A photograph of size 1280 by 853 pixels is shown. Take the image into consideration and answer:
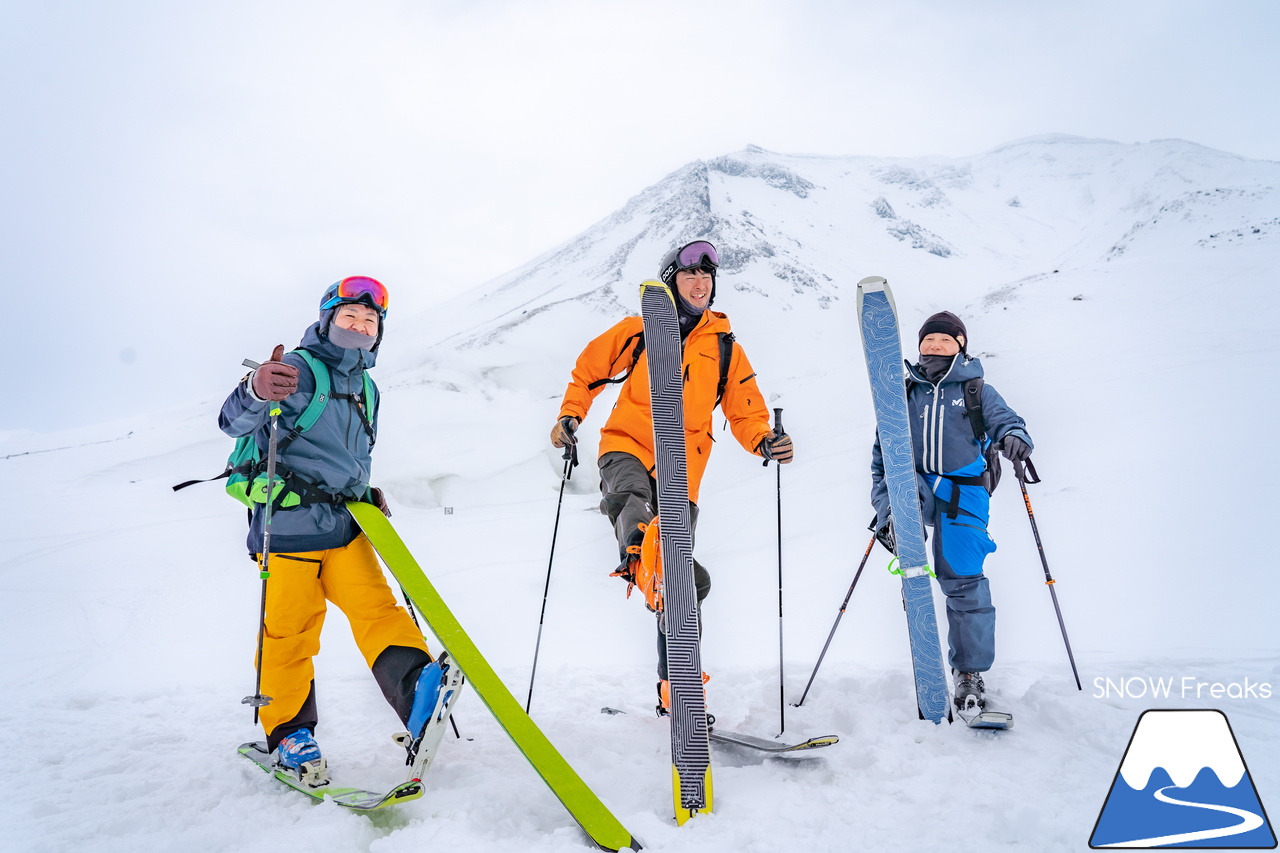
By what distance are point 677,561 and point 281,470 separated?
1.71 meters

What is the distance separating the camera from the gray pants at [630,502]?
10.3 feet

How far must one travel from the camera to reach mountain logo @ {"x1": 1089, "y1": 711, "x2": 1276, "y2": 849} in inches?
84.9

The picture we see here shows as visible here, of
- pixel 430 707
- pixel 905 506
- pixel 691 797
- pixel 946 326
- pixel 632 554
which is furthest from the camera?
pixel 946 326

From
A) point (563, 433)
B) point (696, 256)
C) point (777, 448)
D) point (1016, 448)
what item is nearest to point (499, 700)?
point (563, 433)

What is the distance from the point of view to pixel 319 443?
9.64ft

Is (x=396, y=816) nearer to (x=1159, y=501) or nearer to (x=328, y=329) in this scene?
(x=328, y=329)

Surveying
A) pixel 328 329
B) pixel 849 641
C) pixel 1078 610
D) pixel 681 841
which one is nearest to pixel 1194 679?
pixel 1078 610

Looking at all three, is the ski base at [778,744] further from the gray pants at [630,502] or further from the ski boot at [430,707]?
the ski boot at [430,707]

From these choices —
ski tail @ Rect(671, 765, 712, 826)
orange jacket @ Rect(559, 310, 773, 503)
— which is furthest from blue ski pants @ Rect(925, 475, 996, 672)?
ski tail @ Rect(671, 765, 712, 826)

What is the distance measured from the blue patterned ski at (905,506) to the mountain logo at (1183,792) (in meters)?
0.79

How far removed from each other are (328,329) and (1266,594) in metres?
6.01

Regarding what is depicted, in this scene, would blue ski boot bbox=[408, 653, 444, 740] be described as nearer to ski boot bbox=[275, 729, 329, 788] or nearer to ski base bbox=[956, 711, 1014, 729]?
ski boot bbox=[275, 729, 329, 788]

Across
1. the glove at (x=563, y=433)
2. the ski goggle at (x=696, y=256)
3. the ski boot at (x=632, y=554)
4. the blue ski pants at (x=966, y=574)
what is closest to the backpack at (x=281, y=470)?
the glove at (x=563, y=433)

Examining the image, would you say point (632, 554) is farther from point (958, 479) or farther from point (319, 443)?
point (958, 479)
